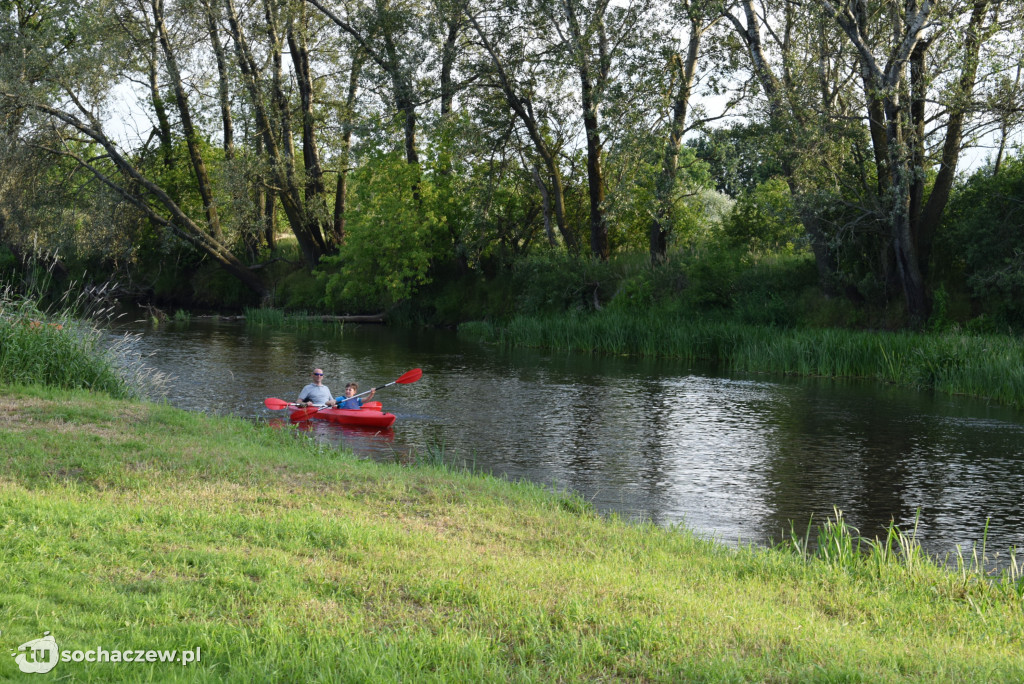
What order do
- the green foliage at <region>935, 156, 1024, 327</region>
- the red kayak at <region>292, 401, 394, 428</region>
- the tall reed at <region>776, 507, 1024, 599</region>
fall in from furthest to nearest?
the green foliage at <region>935, 156, 1024, 327</region> < the red kayak at <region>292, 401, 394, 428</region> < the tall reed at <region>776, 507, 1024, 599</region>

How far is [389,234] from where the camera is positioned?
116ft

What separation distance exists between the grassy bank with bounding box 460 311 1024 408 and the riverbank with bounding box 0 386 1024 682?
13561mm

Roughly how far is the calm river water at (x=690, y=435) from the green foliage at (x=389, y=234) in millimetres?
10003

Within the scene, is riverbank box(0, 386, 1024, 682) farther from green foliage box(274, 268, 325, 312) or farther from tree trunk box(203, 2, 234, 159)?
green foliage box(274, 268, 325, 312)

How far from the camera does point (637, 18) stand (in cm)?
2759

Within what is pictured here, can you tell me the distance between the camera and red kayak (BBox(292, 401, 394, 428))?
1513cm

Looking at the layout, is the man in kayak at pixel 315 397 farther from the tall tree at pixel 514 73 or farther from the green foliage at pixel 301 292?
the green foliage at pixel 301 292

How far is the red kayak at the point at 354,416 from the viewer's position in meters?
15.1

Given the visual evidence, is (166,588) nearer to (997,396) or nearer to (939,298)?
(997,396)

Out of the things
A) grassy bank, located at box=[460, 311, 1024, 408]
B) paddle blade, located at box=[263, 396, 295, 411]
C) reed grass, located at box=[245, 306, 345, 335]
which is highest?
reed grass, located at box=[245, 306, 345, 335]

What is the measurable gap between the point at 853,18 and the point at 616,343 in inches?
432

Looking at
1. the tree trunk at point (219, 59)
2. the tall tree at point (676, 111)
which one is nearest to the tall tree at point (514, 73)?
the tall tree at point (676, 111)

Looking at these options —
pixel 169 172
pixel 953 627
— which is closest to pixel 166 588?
pixel 953 627

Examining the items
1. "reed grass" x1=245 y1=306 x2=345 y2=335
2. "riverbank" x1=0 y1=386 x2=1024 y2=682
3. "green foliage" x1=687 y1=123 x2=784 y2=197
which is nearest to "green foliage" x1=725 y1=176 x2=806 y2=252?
"green foliage" x1=687 y1=123 x2=784 y2=197
